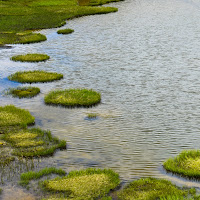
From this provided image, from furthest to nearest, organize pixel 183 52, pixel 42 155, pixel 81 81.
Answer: pixel 183 52
pixel 81 81
pixel 42 155

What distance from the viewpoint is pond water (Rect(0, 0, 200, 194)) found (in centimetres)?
2013

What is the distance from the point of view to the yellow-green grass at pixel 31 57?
43.9 metres

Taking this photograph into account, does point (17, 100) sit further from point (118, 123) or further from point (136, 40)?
point (136, 40)

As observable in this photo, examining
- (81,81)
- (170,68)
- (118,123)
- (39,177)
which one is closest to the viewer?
(39,177)

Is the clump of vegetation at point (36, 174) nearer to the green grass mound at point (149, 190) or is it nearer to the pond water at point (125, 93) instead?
the pond water at point (125, 93)

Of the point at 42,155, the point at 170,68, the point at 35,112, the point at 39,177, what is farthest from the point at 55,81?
the point at 39,177

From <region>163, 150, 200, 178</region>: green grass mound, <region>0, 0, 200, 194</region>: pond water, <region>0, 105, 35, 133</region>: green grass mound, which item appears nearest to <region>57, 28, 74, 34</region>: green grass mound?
<region>0, 0, 200, 194</region>: pond water

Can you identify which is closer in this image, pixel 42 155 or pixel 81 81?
pixel 42 155

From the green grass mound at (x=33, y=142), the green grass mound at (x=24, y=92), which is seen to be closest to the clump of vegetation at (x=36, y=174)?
the green grass mound at (x=33, y=142)

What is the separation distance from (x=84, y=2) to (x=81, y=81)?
75.6 m

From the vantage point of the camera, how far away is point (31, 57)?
44.7 meters

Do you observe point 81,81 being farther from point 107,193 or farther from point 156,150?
point 107,193

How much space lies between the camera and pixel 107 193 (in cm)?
1627

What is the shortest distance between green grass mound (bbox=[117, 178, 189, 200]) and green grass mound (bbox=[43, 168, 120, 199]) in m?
0.68
